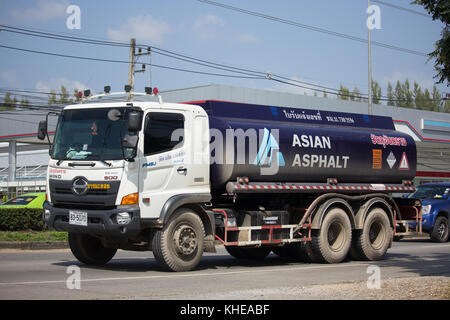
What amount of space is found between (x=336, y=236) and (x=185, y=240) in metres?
4.66

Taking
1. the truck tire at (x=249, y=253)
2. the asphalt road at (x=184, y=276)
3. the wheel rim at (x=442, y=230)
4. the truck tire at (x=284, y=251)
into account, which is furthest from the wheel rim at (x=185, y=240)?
the wheel rim at (x=442, y=230)

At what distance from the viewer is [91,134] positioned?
1162 centimetres

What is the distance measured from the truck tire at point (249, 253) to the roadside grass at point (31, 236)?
6.13 metres

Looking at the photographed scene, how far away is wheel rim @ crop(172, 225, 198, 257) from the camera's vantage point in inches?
460

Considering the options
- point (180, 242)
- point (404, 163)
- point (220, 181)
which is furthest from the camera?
point (404, 163)

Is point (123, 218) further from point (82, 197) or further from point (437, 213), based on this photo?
point (437, 213)

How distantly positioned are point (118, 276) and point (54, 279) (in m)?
1.13

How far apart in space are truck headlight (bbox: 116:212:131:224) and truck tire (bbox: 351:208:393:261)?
21.6ft

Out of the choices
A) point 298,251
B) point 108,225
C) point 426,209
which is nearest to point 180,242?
point 108,225

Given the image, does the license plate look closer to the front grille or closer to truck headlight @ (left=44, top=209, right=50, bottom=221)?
the front grille

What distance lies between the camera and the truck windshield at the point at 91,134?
447 inches

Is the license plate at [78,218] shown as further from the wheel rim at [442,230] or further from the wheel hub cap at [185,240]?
the wheel rim at [442,230]
